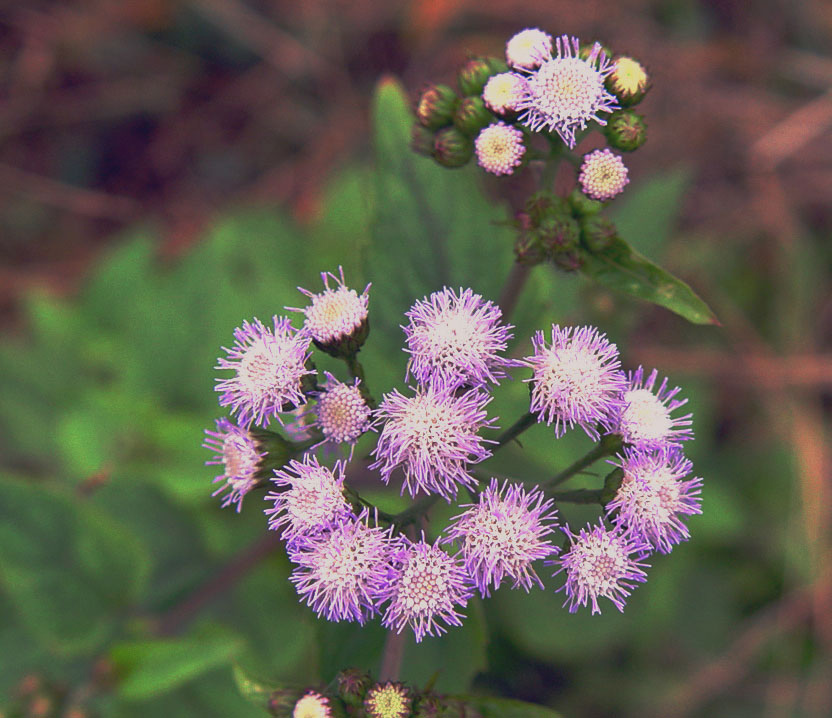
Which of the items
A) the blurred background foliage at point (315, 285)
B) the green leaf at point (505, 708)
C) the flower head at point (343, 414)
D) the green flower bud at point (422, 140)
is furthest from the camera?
the blurred background foliage at point (315, 285)

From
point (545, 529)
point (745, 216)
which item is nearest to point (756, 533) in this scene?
point (745, 216)

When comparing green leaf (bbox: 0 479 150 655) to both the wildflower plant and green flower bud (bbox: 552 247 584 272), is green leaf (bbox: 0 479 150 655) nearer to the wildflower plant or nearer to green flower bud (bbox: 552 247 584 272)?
the wildflower plant

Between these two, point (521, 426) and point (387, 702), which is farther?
point (521, 426)

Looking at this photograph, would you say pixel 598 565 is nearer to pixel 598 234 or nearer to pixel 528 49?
pixel 598 234

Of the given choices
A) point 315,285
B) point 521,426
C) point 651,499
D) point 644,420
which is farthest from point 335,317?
point 315,285

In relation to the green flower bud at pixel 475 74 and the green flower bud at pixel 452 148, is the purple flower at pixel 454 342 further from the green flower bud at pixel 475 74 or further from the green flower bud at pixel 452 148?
the green flower bud at pixel 475 74

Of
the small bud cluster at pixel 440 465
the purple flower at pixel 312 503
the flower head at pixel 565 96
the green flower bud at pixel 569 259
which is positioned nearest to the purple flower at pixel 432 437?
the small bud cluster at pixel 440 465
